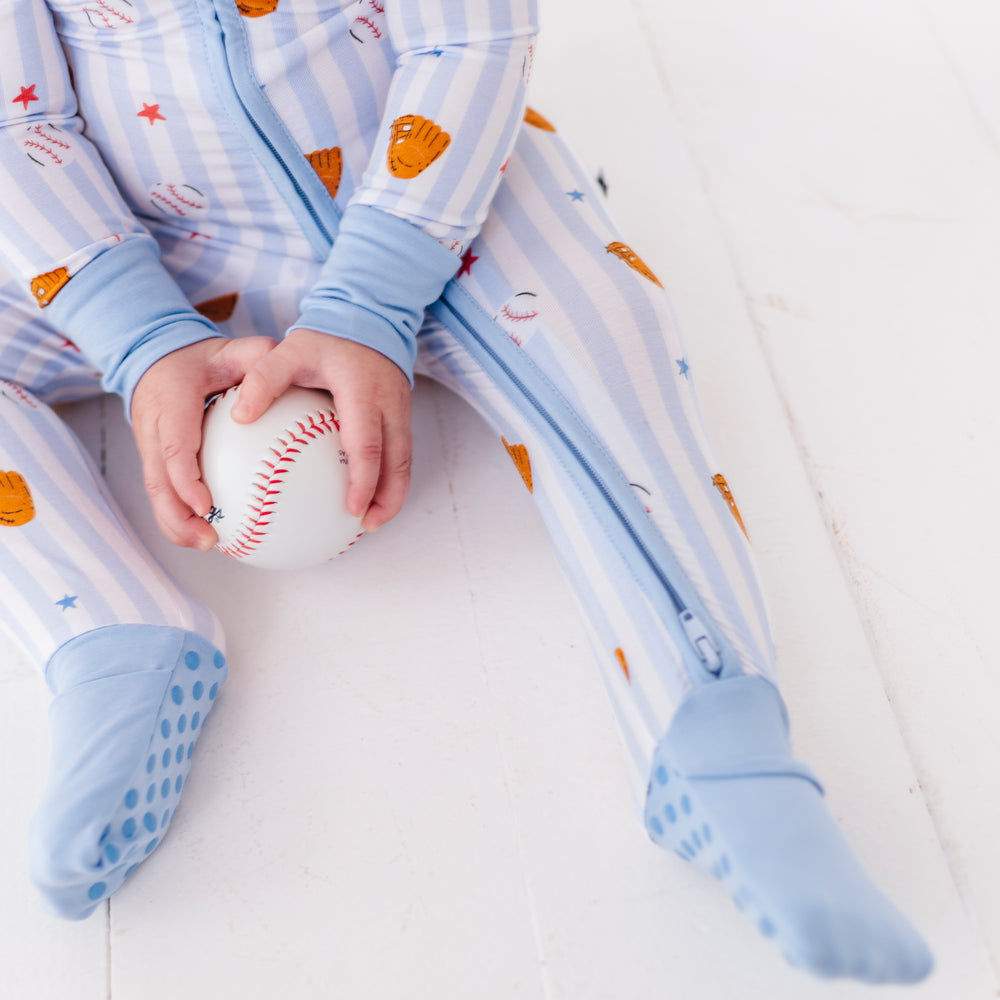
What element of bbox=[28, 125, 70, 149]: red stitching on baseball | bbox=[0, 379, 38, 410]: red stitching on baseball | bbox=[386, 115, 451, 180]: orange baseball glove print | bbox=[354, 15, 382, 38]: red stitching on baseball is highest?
bbox=[354, 15, 382, 38]: red stitching on baseball

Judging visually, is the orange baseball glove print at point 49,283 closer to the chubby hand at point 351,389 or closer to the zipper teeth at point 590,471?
the chubby hand at point 351,389

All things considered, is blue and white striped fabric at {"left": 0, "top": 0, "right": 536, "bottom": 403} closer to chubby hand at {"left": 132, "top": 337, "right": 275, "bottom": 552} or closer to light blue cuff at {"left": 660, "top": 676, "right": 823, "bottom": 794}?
chubby hand at {"left": 132, "top": 337, "right": 275, "bottom": 552}

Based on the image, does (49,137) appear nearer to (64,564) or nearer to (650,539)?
(64,564)

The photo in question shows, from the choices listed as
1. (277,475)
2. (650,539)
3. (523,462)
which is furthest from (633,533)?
(277,475)

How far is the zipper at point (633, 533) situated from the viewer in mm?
533

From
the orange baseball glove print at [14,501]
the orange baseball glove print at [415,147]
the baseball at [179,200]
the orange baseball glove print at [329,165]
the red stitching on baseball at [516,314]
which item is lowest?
the orange baseball glove print at [14,501]

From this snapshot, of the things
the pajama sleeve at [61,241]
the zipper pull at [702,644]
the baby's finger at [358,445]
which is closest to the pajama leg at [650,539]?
the zipper pull at [702,644]

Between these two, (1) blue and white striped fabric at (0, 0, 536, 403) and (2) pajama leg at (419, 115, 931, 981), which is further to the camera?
(1) blue and white striped fabric at (0, 0, 536, 403)

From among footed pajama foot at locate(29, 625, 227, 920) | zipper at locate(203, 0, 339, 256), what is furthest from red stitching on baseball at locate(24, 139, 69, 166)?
footed pajama foot at locate(29, 625, 227, 920)

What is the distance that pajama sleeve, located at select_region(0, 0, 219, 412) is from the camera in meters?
0.63

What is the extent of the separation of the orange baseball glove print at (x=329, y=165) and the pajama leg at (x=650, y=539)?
0.11m

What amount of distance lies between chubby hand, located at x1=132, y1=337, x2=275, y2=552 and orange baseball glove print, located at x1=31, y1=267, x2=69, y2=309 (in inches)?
3.6

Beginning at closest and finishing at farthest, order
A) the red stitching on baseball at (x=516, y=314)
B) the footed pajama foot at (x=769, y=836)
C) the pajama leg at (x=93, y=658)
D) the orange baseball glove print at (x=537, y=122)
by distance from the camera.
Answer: the footed pajama foot at (x=769, y=836) → the pajama leg at (x=93, y=658) → the red stitching on baseball at (x=516, y=314) → the orange baseball glove print at (x=537, y=122)

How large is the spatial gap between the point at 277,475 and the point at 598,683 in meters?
0.26
